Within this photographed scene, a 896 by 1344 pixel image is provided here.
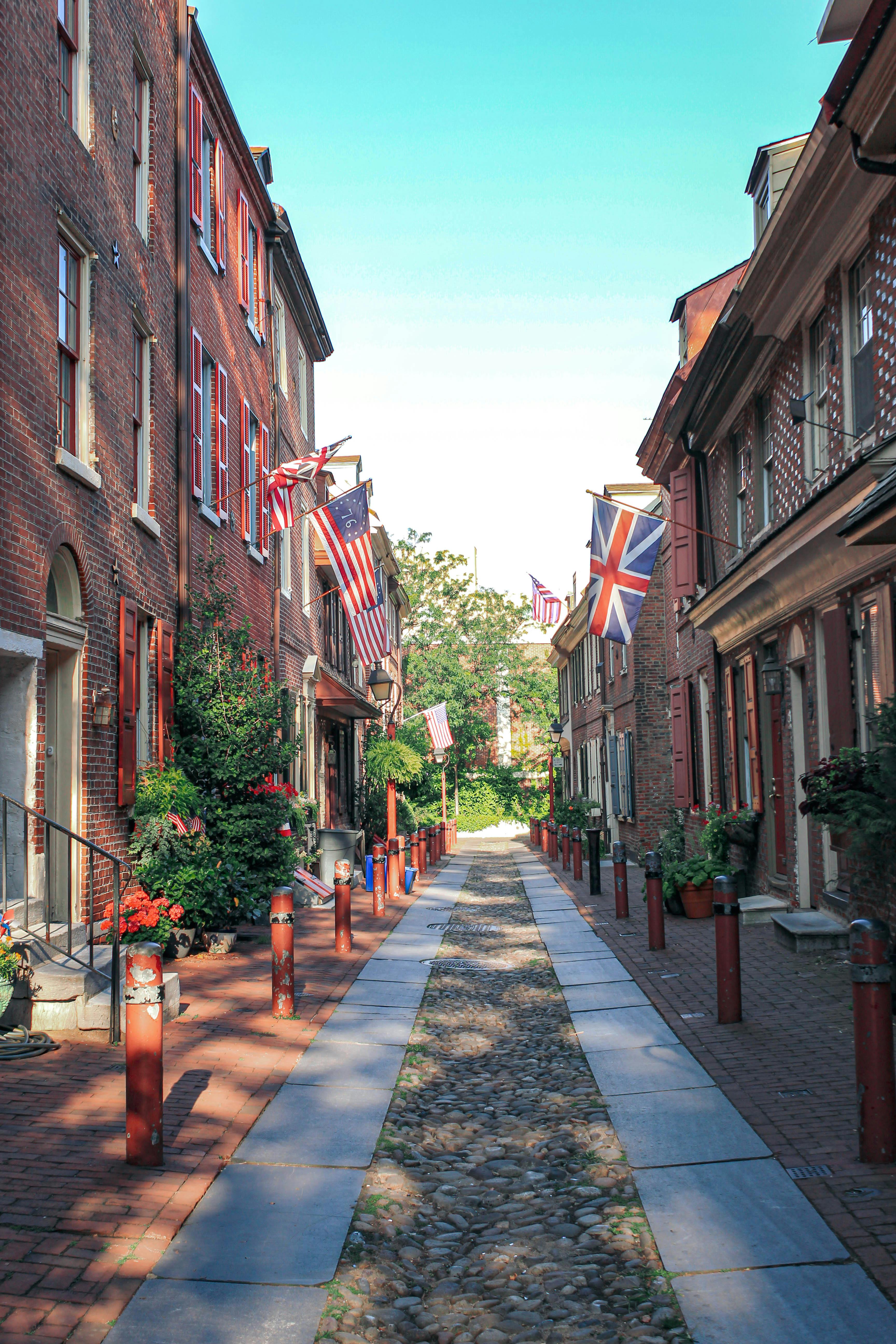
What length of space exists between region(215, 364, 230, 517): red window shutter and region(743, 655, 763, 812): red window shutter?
7172 mm

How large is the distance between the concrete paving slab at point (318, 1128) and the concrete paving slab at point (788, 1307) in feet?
6.19

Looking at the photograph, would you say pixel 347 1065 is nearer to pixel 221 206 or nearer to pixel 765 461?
pixel 765 461

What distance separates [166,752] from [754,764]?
716cm

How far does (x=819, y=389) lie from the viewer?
11.0 meters

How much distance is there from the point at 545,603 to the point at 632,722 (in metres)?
8.56

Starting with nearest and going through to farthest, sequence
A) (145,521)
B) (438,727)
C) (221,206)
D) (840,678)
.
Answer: (840,678)
(145,521)
(221,206)
(438,727)

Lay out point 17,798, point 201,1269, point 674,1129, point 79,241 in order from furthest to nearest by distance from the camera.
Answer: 1. point 79,241
2. point 17,798
3. point 674,1129
4. point 201,1269

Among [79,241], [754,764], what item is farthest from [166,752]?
[754,764]

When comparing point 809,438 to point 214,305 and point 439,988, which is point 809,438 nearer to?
point 439,988

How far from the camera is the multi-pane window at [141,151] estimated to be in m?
11.8

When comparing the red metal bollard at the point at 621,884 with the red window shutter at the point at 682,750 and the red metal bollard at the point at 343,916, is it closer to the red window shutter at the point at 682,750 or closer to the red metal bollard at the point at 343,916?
the red metal bollard at the point at 343,916

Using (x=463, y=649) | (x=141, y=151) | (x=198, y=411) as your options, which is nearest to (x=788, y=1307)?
(x=141, y=151)

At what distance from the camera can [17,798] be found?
8.14 metres

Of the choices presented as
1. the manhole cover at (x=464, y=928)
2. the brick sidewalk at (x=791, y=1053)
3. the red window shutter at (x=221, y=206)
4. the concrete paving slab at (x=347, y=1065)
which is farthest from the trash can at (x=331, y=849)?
the concrete paving slab at (x=347, y=1065)
